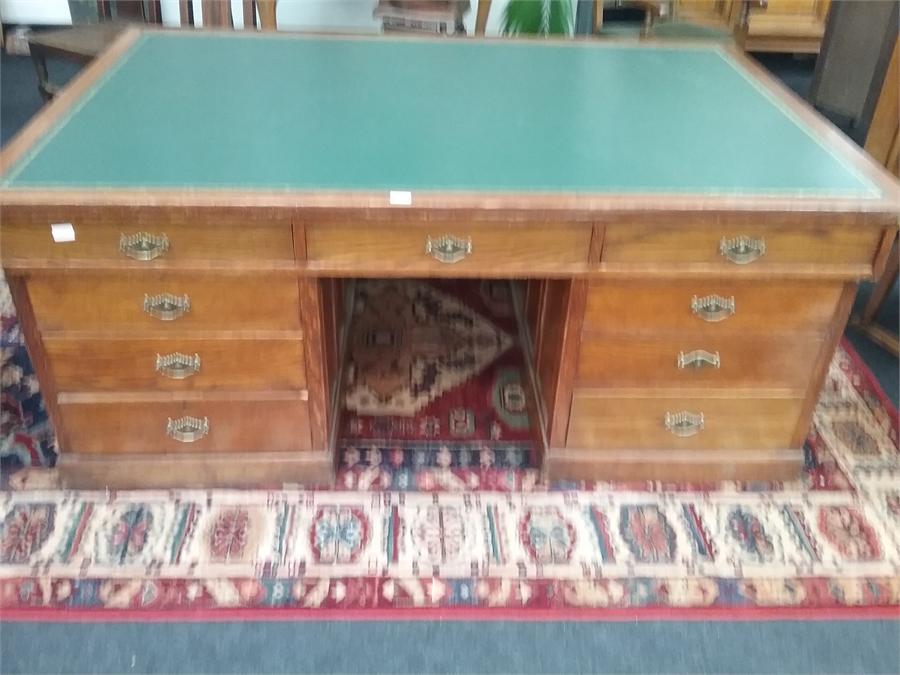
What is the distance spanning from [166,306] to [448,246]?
1.67 ft

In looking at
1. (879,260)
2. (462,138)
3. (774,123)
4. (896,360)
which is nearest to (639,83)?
(774,123)

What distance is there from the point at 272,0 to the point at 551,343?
1523mm

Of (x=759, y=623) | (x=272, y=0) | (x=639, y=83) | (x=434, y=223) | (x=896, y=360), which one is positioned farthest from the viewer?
(x=272, y=0)

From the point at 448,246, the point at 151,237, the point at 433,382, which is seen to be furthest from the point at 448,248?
the point at 433,382

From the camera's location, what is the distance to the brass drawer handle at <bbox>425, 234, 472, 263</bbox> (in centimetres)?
133

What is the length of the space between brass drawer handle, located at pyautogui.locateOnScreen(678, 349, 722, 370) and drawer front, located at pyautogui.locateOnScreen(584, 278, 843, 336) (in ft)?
0.15

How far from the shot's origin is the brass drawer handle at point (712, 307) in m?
1.45

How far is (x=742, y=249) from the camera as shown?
53.9 inches

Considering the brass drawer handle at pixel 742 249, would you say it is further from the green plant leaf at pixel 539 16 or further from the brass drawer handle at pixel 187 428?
the green plant leaf at pixel 539 16

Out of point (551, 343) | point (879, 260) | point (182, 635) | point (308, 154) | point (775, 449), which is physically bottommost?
point (182, 635)

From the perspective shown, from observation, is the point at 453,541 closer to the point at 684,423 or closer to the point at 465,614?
the point at 465,614

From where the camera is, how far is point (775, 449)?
1702mm

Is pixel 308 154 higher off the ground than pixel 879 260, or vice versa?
pixel 308 154

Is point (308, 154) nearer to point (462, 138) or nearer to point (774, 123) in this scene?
point (462, 138)
